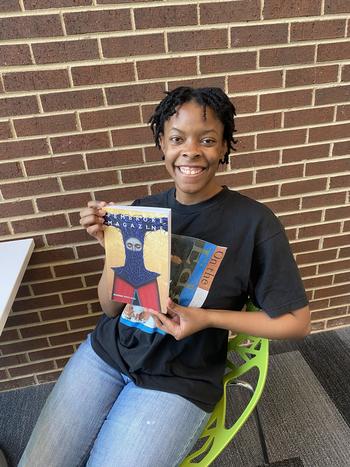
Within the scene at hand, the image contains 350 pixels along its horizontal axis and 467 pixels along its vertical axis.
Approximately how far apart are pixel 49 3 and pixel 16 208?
31.5 inches

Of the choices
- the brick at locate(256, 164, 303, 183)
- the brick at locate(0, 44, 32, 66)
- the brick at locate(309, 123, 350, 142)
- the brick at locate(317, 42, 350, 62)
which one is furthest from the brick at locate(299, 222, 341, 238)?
the brick at locate(0, 44, 32, 66)

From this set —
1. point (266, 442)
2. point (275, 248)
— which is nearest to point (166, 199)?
point (275, 248)

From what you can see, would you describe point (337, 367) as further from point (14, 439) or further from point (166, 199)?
point (14, 439)

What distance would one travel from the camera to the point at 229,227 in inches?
44.1

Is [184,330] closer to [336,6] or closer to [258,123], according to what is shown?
[258,123]

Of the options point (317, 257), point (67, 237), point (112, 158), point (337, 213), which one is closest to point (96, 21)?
point (112, 158)

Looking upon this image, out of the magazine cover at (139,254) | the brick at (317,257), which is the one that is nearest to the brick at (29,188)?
the magazine cover at (139,254)

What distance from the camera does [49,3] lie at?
4.36 ft

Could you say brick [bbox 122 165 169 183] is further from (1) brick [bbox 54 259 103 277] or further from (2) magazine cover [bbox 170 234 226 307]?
(2) magazine cover [bbox 170 234 226 307]

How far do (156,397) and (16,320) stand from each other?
1.01 m

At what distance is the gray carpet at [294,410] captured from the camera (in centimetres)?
156

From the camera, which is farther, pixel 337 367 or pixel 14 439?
pixel 337 367

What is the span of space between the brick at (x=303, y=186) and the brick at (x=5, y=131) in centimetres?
123

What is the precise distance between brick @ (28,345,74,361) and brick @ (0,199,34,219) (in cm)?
75
